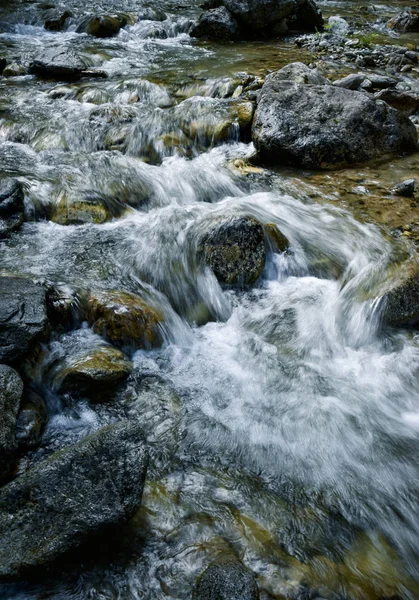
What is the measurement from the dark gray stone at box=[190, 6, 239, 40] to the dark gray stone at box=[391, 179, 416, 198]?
32.0 ft

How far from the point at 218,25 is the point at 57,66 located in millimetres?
5732

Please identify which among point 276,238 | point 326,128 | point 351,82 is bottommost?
point 276,238

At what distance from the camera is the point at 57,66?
10.3m

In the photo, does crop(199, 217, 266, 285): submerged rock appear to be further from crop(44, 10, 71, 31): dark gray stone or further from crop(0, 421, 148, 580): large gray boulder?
crop(44, 10, 71, 31): dark gray stone

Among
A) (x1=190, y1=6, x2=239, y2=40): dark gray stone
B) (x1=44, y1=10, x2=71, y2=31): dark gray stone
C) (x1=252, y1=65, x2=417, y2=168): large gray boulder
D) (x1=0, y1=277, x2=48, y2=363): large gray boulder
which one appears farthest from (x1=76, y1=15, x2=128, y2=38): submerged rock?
(x1=0, y1=277, x2=48, y2=363): large gray boulder

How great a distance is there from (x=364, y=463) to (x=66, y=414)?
2362mm

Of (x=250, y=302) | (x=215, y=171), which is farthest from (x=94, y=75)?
(x=250, y=302)

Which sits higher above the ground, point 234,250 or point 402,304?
point 234,250

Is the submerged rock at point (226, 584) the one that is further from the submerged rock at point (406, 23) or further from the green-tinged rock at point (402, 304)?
the submerged rock at point (406, 23)

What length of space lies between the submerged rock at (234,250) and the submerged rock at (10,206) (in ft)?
8.06

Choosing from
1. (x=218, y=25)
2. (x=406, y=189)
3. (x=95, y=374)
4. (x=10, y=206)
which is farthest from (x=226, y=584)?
(x=218, y=25)

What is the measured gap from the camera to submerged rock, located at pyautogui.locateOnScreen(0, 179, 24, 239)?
19.1 ft

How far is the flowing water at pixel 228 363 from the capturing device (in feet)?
9.59

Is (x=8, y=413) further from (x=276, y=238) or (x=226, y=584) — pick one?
(x=276, y=238)
